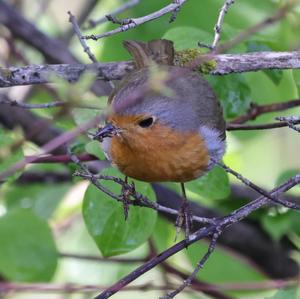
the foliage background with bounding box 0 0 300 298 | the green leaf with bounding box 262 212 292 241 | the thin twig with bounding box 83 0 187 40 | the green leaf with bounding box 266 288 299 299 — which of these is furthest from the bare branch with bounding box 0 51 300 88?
the green leaf with bounding box 262 212 292 241

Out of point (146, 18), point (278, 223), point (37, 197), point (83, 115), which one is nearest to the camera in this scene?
point (146, 18)

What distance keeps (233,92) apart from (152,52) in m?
0.43

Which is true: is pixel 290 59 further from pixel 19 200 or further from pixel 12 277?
pixel 19 200

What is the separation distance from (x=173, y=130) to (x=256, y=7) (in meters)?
1.07

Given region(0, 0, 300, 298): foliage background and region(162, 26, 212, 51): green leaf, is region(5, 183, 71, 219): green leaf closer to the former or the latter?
region(0, 0, 300, 298): foliage background

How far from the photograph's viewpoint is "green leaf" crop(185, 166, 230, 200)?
9.86ft

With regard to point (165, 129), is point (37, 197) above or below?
above

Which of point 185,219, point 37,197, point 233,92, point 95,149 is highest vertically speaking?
point 37,197

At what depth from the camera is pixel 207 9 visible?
386 cm

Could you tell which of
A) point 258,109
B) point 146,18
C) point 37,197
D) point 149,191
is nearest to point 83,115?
point 149,191

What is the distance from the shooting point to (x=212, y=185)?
10.0 ft

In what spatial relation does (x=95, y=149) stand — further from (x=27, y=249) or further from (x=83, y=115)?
(x=27, y=249)

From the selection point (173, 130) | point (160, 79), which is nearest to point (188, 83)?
point (173, 130)

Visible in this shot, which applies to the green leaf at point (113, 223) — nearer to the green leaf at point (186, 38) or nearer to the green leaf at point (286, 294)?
the green leaf at point (286, 294)
